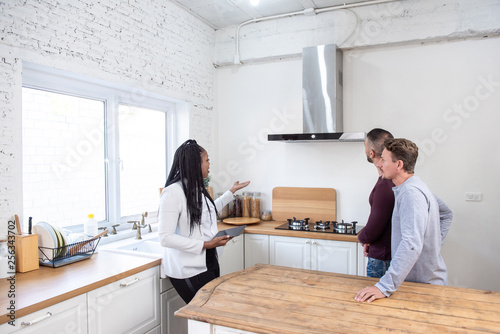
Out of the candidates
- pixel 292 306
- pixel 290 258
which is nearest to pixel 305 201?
pixel 290 258

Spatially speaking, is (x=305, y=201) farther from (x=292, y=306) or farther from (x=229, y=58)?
(x=292, y=306)

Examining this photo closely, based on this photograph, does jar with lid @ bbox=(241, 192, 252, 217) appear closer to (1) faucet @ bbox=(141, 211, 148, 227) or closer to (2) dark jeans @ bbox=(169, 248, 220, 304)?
(1) faucet @ bbox=(141, 211, 148, 227)

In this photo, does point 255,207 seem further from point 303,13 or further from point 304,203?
point 303,13

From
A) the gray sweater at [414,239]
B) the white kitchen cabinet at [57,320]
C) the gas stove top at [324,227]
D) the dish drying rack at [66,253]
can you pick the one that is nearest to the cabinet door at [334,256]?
the gas stove top at [324,227]

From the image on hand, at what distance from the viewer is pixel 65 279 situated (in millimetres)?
1931

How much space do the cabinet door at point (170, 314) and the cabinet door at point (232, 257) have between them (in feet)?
2.30

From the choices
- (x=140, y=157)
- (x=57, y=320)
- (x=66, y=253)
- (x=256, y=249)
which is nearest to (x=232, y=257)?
(x=256, y=249)

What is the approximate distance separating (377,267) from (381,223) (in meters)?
0.31

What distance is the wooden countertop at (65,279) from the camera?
5.32 feet

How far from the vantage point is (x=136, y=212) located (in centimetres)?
333

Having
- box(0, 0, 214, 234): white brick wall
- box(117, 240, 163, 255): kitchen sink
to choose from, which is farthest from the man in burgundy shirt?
box(0, 0, 214, 234): white brick wall

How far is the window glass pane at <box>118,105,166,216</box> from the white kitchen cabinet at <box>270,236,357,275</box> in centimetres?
125

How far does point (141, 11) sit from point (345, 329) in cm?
284

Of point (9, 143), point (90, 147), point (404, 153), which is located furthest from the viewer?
point (90, 147)
